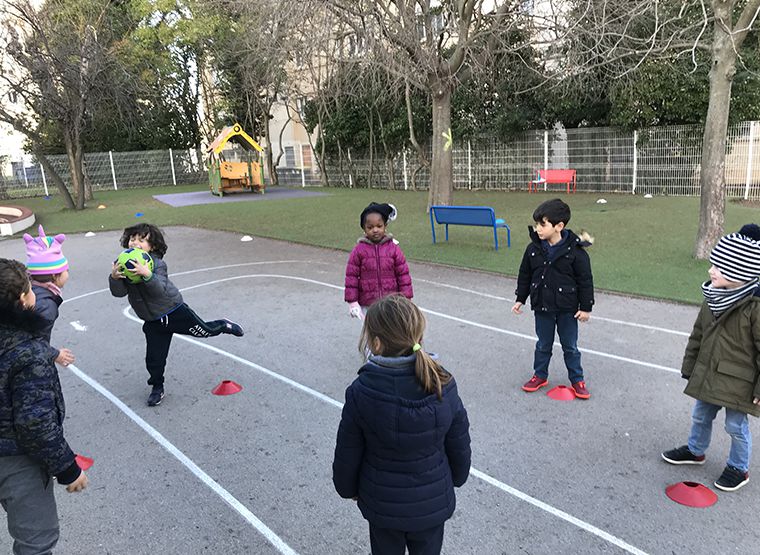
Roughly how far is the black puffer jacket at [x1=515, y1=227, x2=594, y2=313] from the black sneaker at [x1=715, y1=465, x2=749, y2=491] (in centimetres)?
150

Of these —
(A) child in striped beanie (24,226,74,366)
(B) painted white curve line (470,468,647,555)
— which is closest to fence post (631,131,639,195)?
(B) painted white curve line (470,468,647,555)

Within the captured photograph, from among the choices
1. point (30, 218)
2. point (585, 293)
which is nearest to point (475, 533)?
point (585, 293)

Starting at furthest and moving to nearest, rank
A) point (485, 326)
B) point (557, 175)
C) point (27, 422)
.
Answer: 1. point (557, 175)
2. point (485, 326)
3. point (27, 422)

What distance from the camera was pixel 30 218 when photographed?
62.8 feet

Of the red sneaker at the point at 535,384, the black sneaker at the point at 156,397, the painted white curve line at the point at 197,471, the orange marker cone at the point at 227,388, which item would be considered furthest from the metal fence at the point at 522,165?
the painted white curve line at the point at 197,471

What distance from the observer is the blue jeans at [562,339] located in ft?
15.6

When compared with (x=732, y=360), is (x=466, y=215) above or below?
above

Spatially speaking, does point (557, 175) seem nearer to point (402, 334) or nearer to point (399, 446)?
point (402, 334)

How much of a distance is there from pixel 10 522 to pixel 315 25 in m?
11.9

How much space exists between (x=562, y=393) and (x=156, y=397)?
3.47 metres

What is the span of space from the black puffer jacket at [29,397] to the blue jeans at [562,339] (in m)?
3.61

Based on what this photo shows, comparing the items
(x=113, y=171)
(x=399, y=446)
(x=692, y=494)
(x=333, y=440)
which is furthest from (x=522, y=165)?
(x=399, y=446)

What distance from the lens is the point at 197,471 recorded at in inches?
155

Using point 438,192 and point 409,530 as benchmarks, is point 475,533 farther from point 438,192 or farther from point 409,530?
point 438,192
